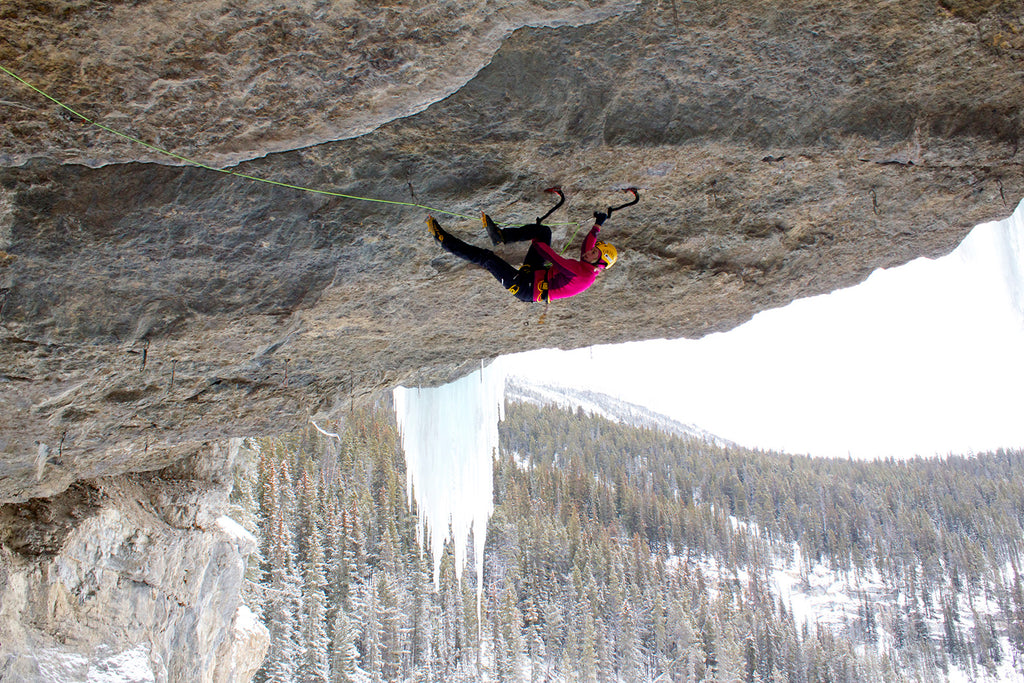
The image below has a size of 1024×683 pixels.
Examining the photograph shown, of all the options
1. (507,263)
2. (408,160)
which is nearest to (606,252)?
(507,263)

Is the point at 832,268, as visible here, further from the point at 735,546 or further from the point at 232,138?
the point at 735,546

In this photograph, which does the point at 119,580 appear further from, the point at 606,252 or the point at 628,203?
the point at 628,203

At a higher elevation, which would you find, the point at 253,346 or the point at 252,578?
the point at 253,346

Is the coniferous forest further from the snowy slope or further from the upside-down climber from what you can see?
the upside-down climber

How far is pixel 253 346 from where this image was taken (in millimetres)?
4086

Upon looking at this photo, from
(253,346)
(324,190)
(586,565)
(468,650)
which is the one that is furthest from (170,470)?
(586,565)

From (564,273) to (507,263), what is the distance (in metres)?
0.35

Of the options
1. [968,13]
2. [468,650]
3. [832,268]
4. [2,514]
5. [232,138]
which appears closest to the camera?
[232,138]

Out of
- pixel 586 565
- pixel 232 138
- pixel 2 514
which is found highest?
pixel 232 138

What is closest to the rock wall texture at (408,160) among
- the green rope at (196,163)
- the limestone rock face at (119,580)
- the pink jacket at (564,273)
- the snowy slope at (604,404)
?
the green rope at (196,163)

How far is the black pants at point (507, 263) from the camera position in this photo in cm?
348

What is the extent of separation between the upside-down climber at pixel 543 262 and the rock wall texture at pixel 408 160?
117mm

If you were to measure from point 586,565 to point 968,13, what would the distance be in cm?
2810

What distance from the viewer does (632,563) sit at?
98.1 feet
